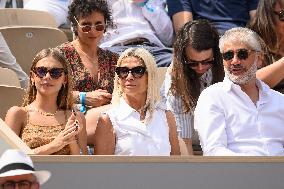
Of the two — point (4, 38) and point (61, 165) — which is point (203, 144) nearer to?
point (61, 165)

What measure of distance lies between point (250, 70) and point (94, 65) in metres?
1.26

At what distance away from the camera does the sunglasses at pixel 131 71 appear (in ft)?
19.4

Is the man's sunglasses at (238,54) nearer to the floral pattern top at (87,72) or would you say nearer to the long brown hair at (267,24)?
the long brown hair at (267,24)

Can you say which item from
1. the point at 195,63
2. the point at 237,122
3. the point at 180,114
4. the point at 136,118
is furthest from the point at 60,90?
the point at 237,122

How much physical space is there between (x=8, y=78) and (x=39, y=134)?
1052 millimetres

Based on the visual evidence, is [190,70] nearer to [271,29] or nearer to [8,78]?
[271,29]

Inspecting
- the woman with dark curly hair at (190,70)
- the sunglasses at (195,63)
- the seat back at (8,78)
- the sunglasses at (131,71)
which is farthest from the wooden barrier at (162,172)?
the seat back at (8,78)

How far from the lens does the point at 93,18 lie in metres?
6.89

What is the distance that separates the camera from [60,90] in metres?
6.01

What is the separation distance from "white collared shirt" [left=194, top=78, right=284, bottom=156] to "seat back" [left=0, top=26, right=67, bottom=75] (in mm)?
2148

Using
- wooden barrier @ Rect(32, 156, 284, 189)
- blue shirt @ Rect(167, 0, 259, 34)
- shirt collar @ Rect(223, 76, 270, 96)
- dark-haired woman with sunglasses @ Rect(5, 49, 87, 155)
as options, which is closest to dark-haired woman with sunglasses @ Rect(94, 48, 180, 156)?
dark-haired woman with sunglasses @ Rect(5, 49, 87, 155)


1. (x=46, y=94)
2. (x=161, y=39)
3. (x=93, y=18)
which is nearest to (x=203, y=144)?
(x=46, y=94)

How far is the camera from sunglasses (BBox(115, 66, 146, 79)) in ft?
19.4

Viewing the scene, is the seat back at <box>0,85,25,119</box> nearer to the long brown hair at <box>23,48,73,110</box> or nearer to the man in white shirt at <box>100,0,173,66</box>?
the long brown hair at <box>23,48,73,110</box>
